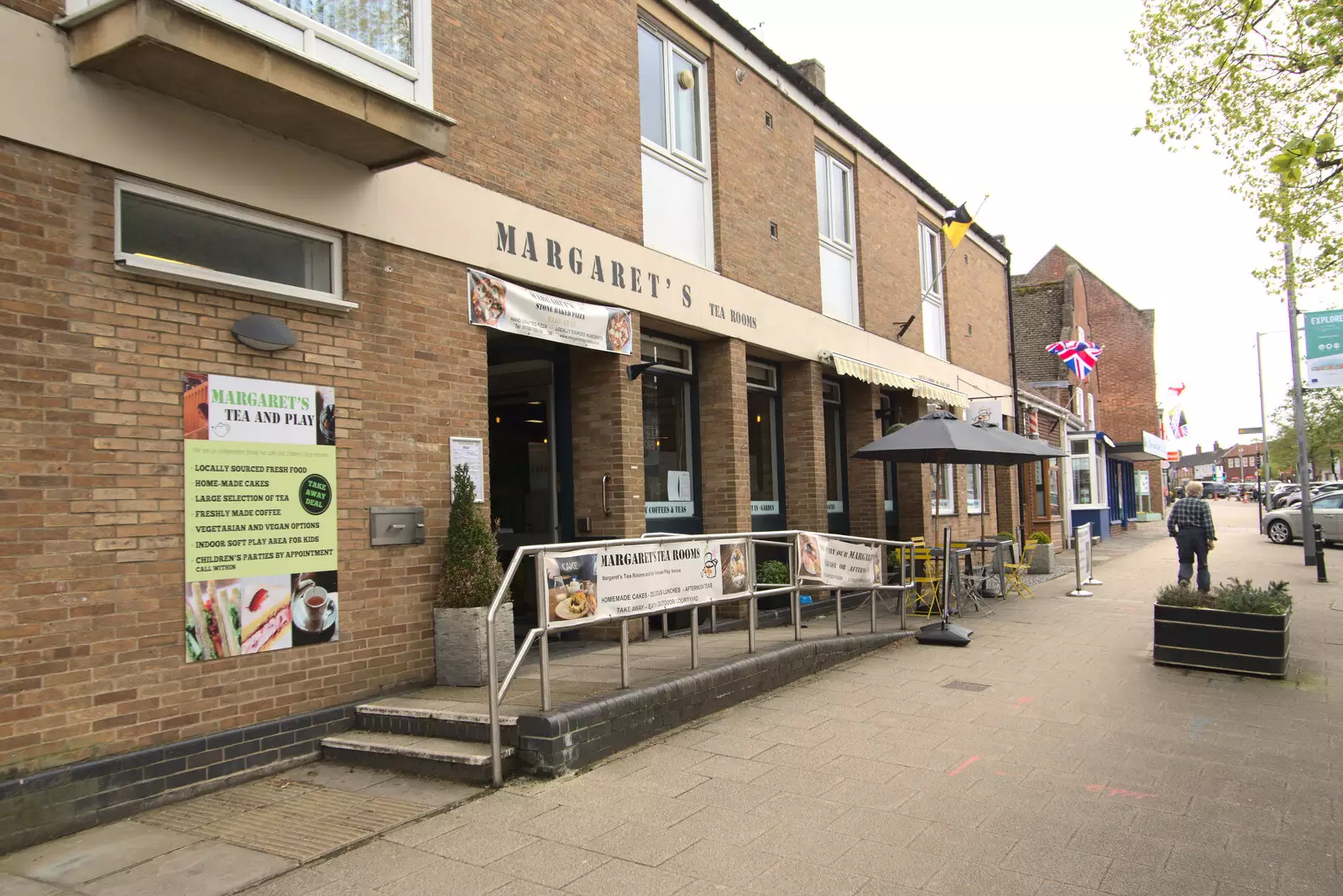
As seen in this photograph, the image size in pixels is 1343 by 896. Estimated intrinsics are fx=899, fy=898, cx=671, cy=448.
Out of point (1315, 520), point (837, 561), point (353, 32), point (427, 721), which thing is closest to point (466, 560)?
point (427, 721)

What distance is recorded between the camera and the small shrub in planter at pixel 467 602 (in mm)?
6309

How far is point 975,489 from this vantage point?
60.4 feet

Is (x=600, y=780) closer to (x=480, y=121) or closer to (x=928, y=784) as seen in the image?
(x=928, y=784)

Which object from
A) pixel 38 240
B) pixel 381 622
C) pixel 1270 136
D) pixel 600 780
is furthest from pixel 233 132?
pixel 1270 136

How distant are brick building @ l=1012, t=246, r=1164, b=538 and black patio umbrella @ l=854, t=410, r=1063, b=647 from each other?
10.1 m

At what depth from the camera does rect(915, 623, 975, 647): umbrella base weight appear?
966 cm

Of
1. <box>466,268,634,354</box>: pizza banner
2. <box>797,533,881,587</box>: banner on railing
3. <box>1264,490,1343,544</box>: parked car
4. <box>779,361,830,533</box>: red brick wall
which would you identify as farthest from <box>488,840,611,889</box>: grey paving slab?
<box>1264,490,1343,544</box>: parked car

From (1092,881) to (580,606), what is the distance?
10.2ft

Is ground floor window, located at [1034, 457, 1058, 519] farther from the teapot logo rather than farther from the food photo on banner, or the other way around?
the food photo on banner

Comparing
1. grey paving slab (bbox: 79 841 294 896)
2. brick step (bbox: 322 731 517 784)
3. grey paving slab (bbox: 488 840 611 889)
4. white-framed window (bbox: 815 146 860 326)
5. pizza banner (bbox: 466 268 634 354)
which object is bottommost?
grey paving slab (bbox: 488 840 611 889)

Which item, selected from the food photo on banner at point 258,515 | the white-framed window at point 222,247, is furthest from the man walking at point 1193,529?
the white-framed window at point 222,247

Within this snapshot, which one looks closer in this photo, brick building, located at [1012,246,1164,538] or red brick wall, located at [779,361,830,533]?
red brick wall, located at [779,361,830,533]

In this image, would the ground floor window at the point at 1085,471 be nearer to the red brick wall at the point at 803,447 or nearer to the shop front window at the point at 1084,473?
the shop front window at the point at 1084,473

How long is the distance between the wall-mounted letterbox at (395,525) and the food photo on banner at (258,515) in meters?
0.32
